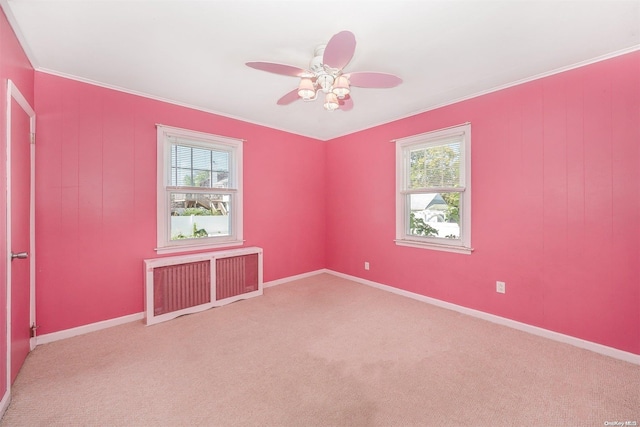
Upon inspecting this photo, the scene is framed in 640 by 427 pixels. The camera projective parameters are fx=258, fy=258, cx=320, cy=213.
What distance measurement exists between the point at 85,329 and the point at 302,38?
3.35 metres

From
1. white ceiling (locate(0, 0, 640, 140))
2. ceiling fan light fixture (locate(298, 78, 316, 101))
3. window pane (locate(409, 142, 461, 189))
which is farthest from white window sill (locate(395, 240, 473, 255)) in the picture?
ceiling fan light fixture (locate(298, 78, 316, 101))

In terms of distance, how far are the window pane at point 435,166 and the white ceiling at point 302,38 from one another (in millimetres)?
719

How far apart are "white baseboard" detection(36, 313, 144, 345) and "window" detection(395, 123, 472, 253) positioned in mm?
3405

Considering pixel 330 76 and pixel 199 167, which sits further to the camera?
pixel 199 167

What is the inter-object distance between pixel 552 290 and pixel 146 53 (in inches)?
166

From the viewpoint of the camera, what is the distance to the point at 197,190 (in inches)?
130

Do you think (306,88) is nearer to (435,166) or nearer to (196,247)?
(435,166)

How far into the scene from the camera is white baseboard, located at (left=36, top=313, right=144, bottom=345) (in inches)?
93.5

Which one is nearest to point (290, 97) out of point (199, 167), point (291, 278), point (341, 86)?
point (341, 86)

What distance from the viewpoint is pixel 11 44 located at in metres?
1.79

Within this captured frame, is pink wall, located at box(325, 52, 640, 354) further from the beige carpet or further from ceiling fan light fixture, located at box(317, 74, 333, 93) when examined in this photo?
ceiling fan light fixture, located at box(317, 74, 333, 93)

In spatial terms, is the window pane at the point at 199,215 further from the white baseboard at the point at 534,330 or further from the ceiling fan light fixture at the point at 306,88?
the white baseboard at the point at 534,330

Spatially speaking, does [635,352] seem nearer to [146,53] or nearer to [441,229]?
[441,229]

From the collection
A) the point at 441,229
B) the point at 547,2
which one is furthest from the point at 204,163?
the point at 547,2
